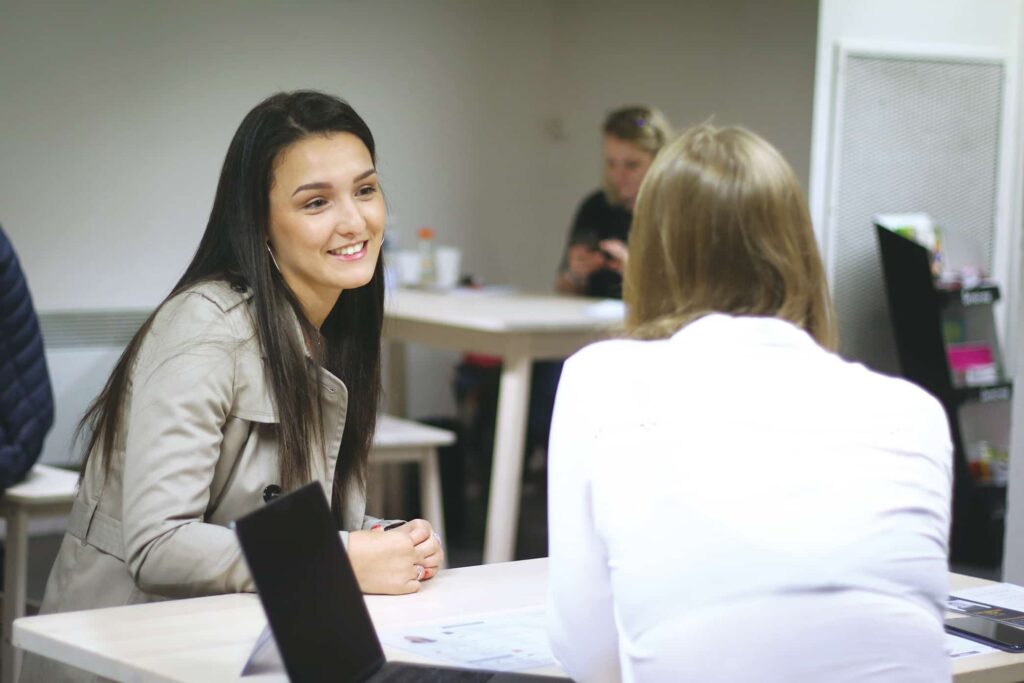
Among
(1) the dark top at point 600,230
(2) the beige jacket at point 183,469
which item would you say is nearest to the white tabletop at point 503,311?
(1) the dark top at point 600,230

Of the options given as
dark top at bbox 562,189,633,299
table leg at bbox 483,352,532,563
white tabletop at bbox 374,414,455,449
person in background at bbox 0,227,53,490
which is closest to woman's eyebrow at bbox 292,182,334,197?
person in background at bbox 0,227,53,490

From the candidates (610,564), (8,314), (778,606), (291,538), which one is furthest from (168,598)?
(8,314)

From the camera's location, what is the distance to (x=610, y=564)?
125 centimetres

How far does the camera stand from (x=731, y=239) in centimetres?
131

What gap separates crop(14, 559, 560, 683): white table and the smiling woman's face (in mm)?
434

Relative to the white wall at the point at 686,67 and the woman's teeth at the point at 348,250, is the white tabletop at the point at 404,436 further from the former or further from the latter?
the white wall at the point at 686,67

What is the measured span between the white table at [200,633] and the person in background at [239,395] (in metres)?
0.06

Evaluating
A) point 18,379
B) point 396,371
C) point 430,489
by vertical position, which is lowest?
point 430,489

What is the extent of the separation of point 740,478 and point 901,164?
12.6 ft

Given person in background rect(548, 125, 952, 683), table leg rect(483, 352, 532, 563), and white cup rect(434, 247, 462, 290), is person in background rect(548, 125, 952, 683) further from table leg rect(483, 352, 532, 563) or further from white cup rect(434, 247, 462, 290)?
white cup rect(434, 247, 462, 290)

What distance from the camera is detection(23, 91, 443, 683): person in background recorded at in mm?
1594

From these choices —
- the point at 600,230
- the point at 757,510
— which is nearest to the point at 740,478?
the point at 757,510

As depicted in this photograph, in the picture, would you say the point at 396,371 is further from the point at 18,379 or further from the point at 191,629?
the point at 191,629

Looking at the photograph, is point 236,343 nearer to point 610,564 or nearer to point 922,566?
point 610,564
